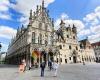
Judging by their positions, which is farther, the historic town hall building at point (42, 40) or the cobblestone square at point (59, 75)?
the historic town hall building at point (42, 40)

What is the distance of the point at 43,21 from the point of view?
5328cm

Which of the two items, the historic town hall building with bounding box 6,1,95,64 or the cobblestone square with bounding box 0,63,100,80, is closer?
the cobblestone square with bounding box 0,63,100,80

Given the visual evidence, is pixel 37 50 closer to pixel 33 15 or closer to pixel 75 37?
pixel 33 15

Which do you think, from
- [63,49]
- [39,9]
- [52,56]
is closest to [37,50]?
[52,56]

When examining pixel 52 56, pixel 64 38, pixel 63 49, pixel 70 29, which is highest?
pixel 70 29

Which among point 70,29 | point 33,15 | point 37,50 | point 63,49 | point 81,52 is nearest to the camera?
point 37,50

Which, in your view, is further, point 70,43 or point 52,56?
point 70,43

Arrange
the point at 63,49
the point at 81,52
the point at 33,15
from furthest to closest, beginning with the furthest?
the point at 81,52 < the point at 63,49 < the point at 33,15

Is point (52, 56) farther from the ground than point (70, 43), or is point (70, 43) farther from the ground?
point (70, 43)

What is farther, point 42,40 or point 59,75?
point 42,40

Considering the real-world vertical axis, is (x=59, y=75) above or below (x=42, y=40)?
below

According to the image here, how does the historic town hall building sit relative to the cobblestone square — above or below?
above

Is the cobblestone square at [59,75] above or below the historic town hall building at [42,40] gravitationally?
below

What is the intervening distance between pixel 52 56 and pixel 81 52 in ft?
94.5
